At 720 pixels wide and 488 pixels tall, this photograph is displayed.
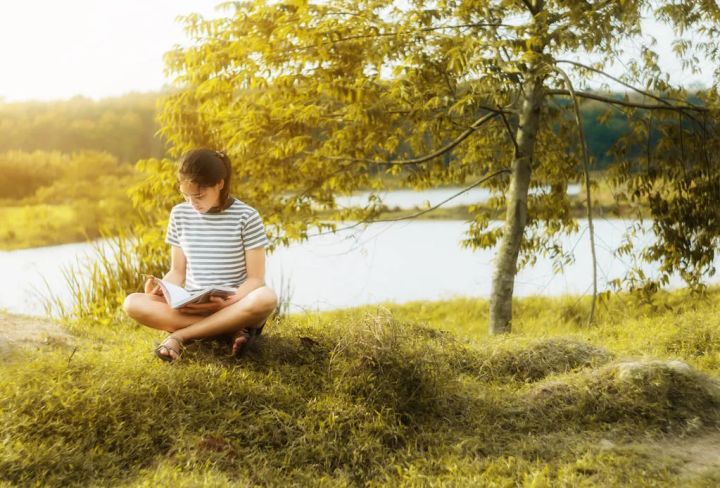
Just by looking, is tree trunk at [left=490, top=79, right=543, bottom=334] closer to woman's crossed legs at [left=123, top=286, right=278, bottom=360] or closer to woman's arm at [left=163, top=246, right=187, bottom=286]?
woman's crossed legs at [left=123, top=286, right=278, bottom=360]

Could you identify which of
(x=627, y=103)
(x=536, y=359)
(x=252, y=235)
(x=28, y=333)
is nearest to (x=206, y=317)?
(x=252, y=235)

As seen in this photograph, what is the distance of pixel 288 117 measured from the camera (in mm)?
6637

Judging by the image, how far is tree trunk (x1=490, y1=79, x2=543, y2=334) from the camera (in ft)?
24.3

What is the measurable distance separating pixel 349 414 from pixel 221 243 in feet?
4.03

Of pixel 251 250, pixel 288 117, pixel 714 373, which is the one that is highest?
pixel 288 117

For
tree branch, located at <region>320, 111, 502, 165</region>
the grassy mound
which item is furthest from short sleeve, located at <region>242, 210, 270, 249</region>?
tree branch, located at <region>320, 111, 502, 165</region>

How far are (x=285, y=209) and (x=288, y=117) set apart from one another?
931 mm

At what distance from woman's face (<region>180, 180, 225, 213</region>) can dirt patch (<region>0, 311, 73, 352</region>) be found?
1.71 m

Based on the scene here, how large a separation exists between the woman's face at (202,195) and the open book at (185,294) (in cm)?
47

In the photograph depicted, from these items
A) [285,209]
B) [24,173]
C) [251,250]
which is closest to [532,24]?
[285,209]

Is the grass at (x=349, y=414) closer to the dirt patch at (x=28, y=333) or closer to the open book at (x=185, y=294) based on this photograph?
the dirt patch at (x=28, y=333)

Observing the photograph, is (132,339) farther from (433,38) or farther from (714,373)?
(714,373)

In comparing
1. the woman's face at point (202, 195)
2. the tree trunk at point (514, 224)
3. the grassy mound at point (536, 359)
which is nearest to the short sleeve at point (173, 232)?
the woman's face at point (202, 195)

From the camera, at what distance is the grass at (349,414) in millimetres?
3307
